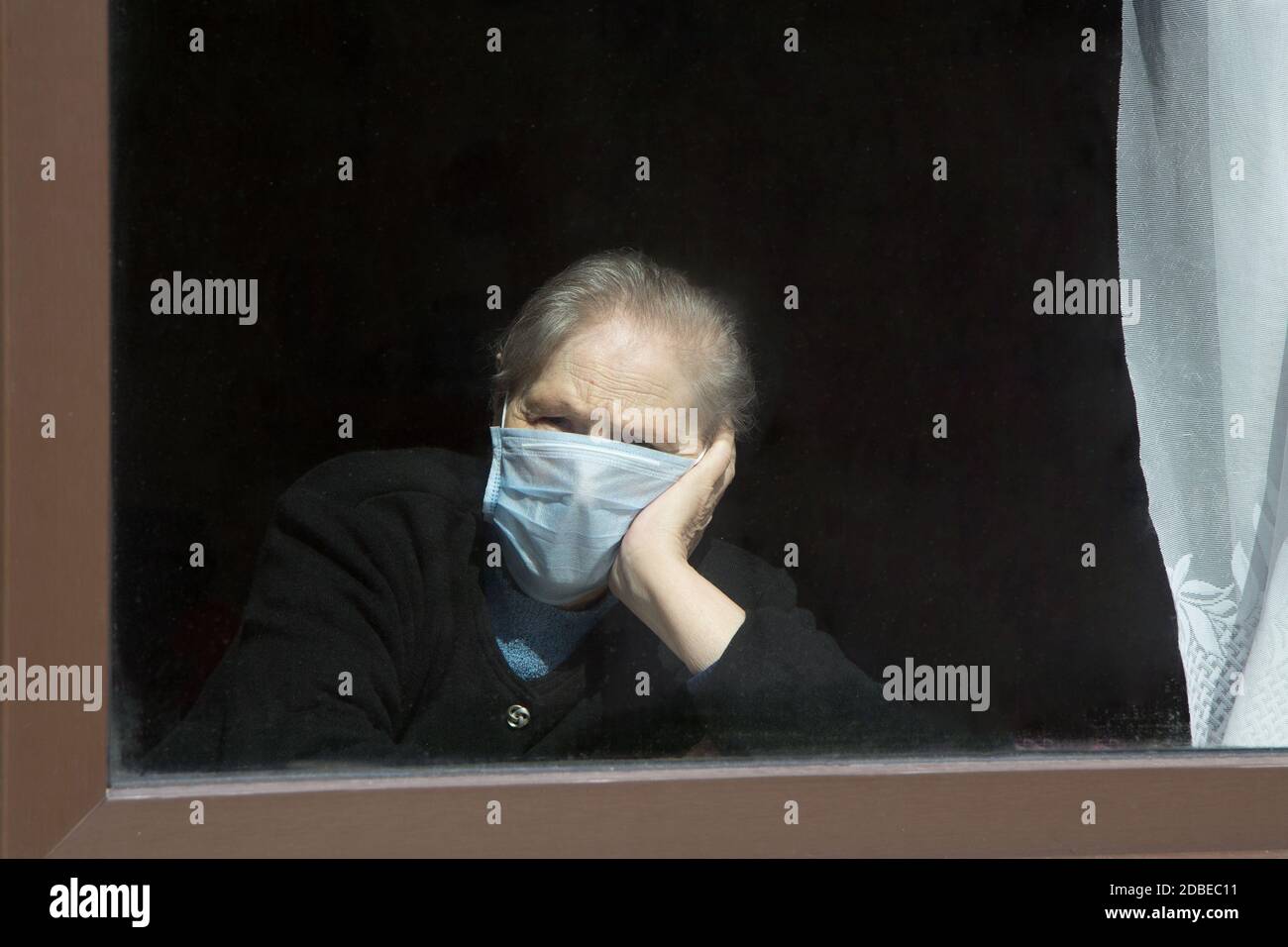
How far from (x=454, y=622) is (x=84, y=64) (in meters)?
0.95

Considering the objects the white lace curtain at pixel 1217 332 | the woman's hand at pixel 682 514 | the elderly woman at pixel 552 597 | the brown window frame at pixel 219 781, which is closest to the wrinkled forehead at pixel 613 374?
the elderly woman at pixel 552 597

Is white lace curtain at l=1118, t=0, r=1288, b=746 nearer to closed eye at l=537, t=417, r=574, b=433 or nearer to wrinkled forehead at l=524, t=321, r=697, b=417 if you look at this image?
wrinkled forehead at l=524, t=321, r=697, b=417

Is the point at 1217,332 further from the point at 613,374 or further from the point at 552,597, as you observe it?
the point at 552,597

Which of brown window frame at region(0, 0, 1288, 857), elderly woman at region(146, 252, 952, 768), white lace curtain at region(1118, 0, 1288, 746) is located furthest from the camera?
white lace curtain at region(1118, 0, 1288, 746)

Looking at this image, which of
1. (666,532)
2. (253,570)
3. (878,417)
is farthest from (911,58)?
(253,570)

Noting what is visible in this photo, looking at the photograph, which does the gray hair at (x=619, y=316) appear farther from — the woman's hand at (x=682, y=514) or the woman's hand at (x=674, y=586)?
the woman's hand at (x=674, y=586)

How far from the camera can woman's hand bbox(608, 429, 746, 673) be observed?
201 cm

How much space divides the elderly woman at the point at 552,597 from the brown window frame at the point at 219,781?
0.26ft

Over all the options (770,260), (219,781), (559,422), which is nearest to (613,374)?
(559,422)

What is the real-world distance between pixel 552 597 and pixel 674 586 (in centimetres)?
22

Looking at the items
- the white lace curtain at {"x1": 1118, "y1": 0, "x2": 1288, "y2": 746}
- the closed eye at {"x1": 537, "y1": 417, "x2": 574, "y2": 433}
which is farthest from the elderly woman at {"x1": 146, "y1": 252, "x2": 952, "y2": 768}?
the white lace curtain at {"x1": 1118, "y1": 0, "x2": 1288, "y2": 746}

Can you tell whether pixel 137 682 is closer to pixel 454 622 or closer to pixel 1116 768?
pixel 454 622

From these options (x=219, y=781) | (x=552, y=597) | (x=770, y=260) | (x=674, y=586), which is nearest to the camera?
(x=219, y=781)

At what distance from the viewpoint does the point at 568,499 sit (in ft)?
6.72
